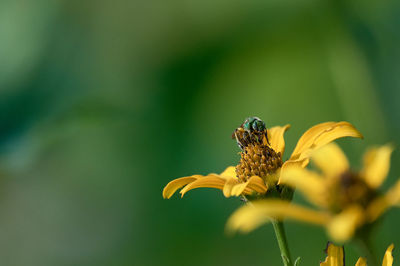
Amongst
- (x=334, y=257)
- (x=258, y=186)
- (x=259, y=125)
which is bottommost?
(x=334, y=257)

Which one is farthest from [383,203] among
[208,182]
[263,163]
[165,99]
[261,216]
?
[165,99]

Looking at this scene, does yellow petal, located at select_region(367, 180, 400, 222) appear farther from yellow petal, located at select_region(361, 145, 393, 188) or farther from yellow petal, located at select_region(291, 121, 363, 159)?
yellow petal, located at select_region(291, 121, 363, 159)

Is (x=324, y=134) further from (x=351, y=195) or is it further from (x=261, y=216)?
(x=261, y=216)

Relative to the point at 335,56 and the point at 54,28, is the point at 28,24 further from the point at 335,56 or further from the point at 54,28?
the point at 335,56

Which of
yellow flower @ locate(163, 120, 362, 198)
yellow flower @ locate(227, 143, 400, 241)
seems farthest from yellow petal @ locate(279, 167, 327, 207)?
yellow flower @ locate(163, 120, 362, 198)

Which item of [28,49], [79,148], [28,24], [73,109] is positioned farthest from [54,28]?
[79,148]

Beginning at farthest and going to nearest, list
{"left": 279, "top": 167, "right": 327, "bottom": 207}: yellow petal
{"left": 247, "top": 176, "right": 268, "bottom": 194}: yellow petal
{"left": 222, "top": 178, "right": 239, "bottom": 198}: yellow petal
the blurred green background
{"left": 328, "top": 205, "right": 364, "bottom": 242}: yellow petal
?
1. the blurred green background
2. {"left": 247, "top": 176, "right": 268, "bottom": 194}: yellow petal
3. {"left": 222, "top": 178, "right": 239, "bottom": 198}: yellow petal
4. {"left": 279, "top": 167, "right": 327, "bottom": 207}: yellow petal
5. {"left": 328, "top": 205, "right": 364, "bottom": 242}: yellow petal
